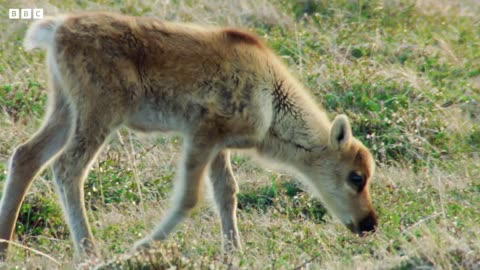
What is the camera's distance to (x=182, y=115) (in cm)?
975

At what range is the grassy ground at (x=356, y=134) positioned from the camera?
8883 millimetres

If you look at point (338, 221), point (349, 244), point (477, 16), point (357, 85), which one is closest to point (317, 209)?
point (338, 221)

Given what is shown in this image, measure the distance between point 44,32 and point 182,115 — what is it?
1421 millimetres

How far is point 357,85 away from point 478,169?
2166mm

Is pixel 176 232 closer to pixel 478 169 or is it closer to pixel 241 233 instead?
pixel 241 233

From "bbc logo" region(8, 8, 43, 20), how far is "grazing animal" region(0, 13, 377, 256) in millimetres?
4998

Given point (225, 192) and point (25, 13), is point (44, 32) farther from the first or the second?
point (25, 13)

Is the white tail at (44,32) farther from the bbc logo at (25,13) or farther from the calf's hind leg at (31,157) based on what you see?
the bbc logo at (25,13)

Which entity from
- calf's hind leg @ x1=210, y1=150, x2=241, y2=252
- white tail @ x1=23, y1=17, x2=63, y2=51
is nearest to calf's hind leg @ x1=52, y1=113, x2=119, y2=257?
white tail @ x1=23, y1=17, x2=63, y2=51

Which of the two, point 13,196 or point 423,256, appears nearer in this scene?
point 423,256

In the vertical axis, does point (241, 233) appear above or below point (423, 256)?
below

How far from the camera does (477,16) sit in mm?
16469

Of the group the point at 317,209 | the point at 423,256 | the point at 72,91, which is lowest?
the point at 317,209

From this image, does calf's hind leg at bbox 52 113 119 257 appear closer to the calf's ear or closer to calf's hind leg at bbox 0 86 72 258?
calf's hind leg at bbox 0 86 72 258
